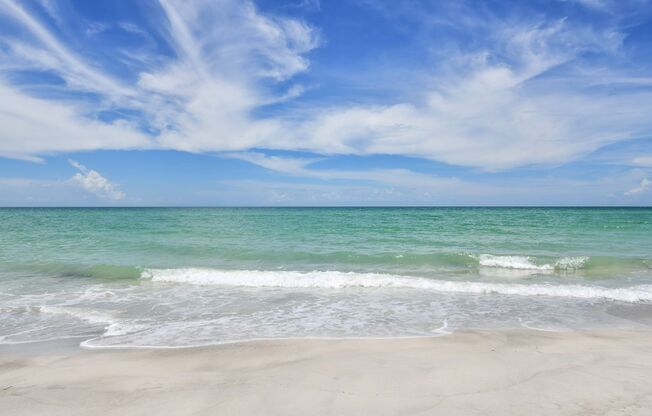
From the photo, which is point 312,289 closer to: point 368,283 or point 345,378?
point 368,283

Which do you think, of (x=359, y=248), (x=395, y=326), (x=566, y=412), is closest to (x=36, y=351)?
(x=395, y=326)

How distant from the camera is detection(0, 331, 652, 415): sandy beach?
168 inches

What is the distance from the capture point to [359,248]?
Result: 2098 cm

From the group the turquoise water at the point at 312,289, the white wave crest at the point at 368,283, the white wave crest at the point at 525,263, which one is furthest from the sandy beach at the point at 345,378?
the white wave crest at the point at 525,263

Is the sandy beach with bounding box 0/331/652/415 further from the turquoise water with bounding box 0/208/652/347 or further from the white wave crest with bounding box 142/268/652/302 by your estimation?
the white wave crest with bounding box 142/268/652/302

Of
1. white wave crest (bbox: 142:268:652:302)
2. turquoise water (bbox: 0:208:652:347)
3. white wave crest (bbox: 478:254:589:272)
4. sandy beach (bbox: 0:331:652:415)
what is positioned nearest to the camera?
sandy beach (bbox: 0:331:652:415)

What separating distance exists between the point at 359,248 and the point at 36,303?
14.3m

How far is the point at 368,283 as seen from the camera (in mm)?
12641

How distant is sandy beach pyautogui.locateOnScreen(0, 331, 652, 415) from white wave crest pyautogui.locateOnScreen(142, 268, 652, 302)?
13.7 ft

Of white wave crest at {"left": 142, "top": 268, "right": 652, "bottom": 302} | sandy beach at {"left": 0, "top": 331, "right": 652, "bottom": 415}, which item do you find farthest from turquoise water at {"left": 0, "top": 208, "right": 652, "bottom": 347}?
sandy beach at {"left": 0, "top": 331, "right": 652, "bottom": 415}

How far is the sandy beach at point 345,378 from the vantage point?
4.26 meters

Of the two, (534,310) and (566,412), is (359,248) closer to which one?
(534,310)

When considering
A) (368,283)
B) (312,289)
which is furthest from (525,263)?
(312,289)

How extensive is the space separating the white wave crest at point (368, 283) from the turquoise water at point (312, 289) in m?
0.04
